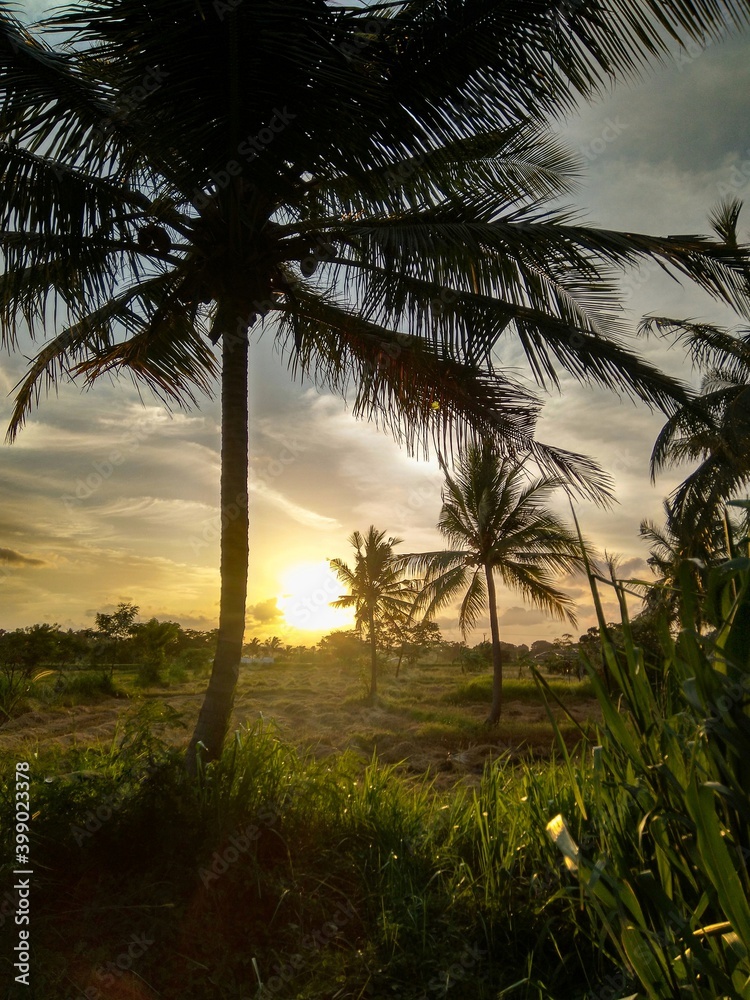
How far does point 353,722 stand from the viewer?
18.5 metres

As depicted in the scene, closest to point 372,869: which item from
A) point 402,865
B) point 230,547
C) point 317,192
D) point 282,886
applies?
point 402,865

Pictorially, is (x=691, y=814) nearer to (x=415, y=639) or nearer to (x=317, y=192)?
(x=317, y=192)

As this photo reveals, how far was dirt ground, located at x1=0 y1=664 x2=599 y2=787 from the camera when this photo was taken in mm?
8633

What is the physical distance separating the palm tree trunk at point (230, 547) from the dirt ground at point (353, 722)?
0.41m

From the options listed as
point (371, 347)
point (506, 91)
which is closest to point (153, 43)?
point (506, 91)

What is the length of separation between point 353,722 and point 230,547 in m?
14.7

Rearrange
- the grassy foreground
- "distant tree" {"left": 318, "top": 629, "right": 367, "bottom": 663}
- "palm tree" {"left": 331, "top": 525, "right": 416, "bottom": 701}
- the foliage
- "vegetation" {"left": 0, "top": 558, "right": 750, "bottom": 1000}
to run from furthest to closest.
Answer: "distant tree" {"left": 318, "top": 629, "right": 367, "bottom": 663}
"palm tree" {"left": 331, "top": 525, "right": 416, "bottom": 701}
the grassy foreground
"vegetation" {"left": 0, "top": 558, "right": 750, "bottom": 1000}
the foliage

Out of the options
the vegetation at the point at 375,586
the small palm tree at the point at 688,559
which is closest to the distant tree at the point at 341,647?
the vegetation at the point at 375,586

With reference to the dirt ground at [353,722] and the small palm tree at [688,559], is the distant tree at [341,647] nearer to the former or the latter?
the dirt ground at [353,722]

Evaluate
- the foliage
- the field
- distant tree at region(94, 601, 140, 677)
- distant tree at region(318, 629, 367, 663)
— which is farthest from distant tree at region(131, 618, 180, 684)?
distant tree at region(318, 629, 367, 663)

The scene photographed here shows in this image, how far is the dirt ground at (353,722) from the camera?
28.3 ft

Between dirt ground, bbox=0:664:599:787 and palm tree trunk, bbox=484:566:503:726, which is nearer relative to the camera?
dirt ground, bbox=0:664:599:787

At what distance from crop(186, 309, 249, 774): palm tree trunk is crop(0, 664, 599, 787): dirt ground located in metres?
0.41

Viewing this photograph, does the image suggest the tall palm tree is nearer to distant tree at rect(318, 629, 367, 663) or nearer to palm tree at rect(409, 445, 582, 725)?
palm tree at rect(409, 445, 582, 725)
